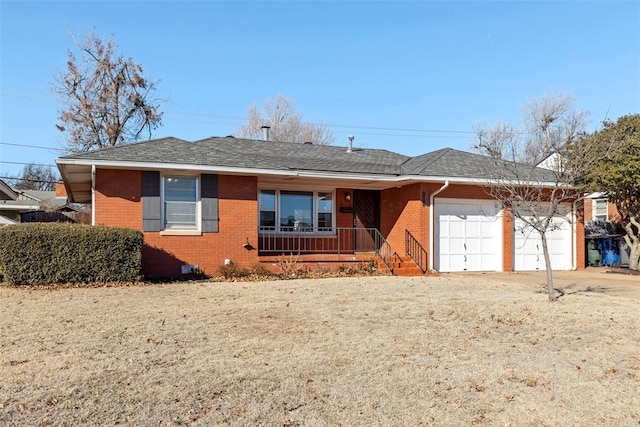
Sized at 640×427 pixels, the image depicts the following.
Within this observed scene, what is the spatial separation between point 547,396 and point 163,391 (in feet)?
10.9

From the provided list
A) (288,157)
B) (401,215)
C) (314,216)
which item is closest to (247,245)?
(314,216)

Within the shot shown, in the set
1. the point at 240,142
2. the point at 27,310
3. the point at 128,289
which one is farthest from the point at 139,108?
the point at 27,310

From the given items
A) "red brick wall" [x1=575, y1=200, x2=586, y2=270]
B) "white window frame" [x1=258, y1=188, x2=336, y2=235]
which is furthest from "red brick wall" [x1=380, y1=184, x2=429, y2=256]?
"red brick wall" [x1=575, y1=200, x2=586, y2=270]

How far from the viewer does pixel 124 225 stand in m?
12.3

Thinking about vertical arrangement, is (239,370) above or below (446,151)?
below

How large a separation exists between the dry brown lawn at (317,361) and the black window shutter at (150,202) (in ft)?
11.5

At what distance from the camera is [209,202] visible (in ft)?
42.5

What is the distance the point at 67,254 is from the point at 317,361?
24.7 feet

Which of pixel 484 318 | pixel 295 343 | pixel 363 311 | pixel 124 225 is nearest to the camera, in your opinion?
pixel 295 343

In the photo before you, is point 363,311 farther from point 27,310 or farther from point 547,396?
point 27,310

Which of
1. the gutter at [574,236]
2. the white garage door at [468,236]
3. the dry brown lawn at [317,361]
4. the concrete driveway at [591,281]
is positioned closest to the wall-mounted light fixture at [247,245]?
the dry brown lawn at [317,361]

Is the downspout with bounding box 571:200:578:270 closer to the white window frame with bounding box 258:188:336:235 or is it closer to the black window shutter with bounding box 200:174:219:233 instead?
the white window frame with bounding box 258:188:336:235

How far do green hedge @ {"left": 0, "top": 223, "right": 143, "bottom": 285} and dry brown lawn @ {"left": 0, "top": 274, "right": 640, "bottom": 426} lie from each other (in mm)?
1256

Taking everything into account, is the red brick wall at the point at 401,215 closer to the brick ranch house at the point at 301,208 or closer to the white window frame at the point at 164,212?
the brick ranch house at the point at 301,208
